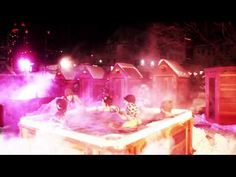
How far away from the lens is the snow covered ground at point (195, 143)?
4496 millimetres

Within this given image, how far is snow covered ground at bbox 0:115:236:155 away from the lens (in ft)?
14.8

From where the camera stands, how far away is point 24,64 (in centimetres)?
1398

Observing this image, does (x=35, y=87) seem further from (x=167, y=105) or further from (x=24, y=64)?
(x=167, y=105)

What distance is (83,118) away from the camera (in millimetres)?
7109

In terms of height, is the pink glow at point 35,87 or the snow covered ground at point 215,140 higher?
the pink glow at point 35,87

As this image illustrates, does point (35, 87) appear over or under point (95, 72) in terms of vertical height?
under

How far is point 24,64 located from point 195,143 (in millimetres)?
10476

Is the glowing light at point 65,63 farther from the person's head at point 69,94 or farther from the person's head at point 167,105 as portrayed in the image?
the person's head at point 167,105

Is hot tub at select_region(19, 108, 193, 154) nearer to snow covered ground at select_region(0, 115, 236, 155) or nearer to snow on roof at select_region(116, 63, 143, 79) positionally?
snow covered ground at select_region(0, 115, 236, 155)

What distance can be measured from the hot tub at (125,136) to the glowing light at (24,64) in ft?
28.8

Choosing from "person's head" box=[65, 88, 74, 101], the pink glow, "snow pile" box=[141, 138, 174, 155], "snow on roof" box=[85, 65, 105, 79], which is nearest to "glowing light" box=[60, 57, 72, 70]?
the pink glow

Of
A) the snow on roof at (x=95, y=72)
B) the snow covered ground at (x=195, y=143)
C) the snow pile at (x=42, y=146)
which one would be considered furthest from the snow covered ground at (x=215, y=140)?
the snow on roof at (x=95, y=72)

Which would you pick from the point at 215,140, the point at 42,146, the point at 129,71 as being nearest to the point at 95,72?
the point at 129,71
